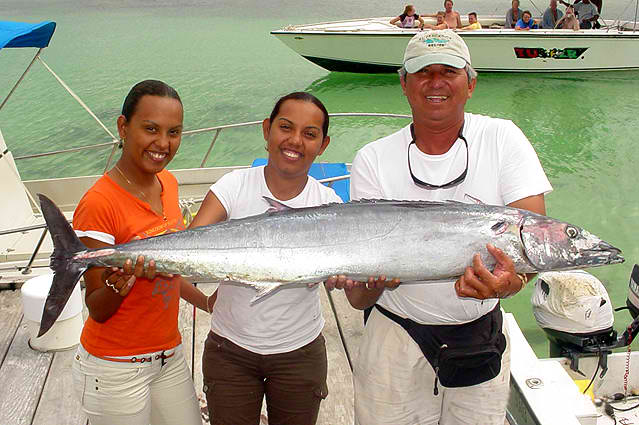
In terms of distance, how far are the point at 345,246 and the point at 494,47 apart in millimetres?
19888

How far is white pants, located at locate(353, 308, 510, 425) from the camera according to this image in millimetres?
2633

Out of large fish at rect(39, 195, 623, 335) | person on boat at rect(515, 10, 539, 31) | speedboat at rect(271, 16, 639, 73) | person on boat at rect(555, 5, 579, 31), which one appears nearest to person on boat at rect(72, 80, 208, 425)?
large fish at rect(39, 195, 623, 335)

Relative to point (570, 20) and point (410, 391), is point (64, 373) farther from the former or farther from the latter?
point (570, 20)

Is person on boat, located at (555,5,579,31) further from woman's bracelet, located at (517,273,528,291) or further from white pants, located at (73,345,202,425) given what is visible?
white pants, located at (73,345,202,425)

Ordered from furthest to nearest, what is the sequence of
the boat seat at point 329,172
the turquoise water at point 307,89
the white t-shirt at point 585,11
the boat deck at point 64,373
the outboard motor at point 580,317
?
the white t-shirt at point 585,11 < the turquoise water at point 307,89 < the boat seat at point 329,172 < the outboard motor at point 580,317 < the boat deck at point 64,373

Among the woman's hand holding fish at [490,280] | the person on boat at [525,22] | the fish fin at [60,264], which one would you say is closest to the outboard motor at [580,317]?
the woman's hand holding fish at [490,280]

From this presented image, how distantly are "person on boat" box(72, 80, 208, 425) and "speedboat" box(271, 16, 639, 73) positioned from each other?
18.0m

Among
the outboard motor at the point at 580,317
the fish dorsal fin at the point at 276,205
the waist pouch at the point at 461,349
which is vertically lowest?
the outboard motor at the point at 580,317

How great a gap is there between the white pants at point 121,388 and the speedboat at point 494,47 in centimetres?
1840

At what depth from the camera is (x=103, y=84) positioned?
74.6 feet

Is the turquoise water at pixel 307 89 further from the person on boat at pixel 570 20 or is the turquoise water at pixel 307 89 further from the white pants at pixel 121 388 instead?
the white pants at pixel 121 388

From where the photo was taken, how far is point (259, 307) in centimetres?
268

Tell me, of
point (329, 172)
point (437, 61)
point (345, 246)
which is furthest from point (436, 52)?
point (329, 172)

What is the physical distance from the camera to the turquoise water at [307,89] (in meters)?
12.2
